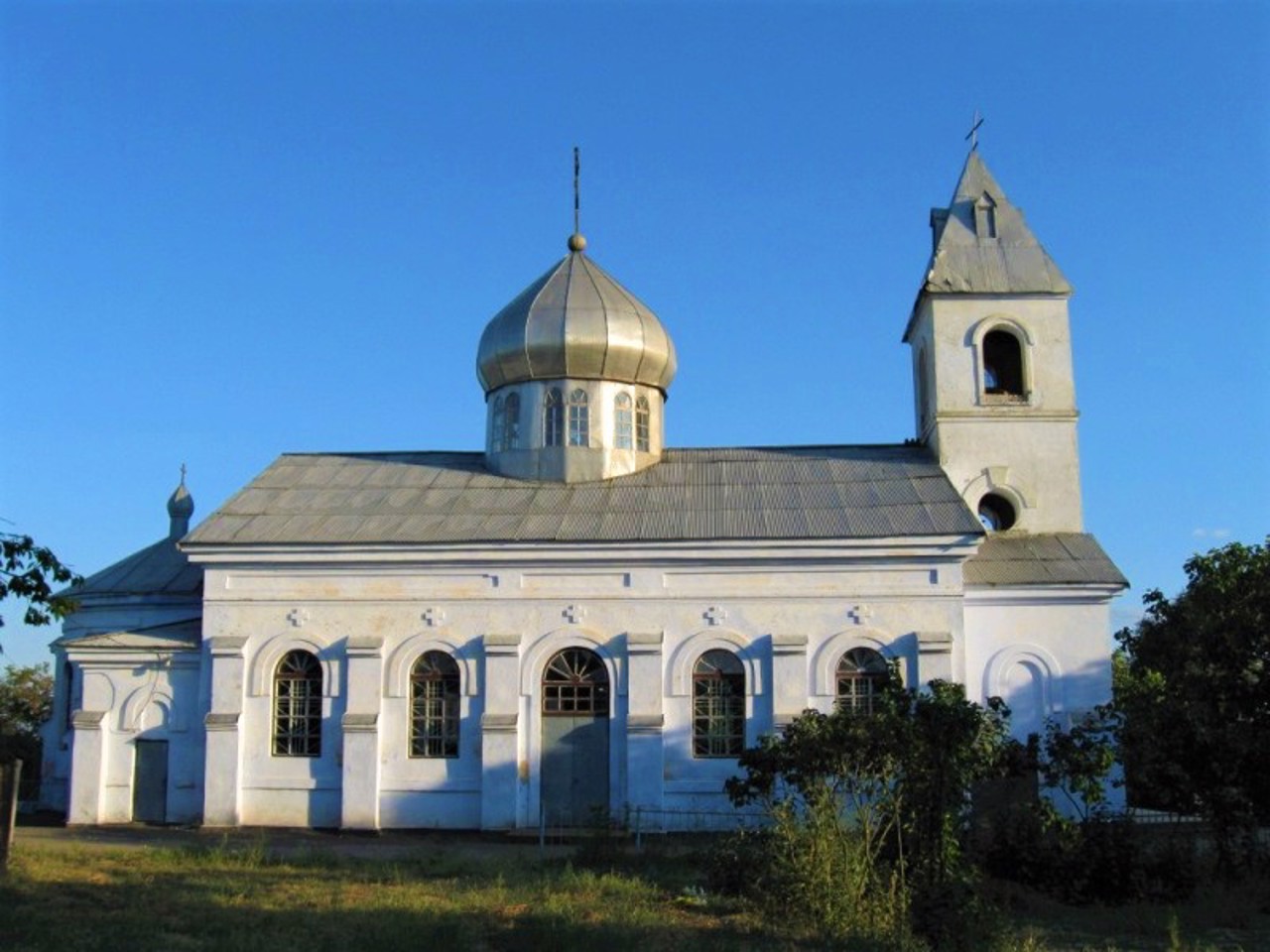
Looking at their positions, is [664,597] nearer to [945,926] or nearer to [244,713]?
[244,713]

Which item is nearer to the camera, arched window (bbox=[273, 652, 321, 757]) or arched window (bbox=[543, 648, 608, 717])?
arched window (bbox=[543, 648, 608, 717])

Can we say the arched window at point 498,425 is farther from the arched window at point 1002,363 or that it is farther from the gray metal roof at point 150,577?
the arched window at point 1002,363

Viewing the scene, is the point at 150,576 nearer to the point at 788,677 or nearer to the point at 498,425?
the point at 498,425

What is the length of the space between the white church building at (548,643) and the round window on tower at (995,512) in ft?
1.56

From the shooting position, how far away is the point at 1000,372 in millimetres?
26234

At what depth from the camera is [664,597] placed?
21922 millimetres

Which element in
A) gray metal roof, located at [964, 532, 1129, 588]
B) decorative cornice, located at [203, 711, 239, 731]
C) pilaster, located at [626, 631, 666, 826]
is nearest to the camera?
pilaster, located at [626, 631, 666, 826]

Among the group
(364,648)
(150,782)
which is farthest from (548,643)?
(150,782)

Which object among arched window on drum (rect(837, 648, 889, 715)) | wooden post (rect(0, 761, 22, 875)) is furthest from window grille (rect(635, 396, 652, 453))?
wooden post (rect(0, 761, 22, 875))

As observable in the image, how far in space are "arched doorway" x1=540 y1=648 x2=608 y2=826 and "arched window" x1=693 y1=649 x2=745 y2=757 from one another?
1.51 m

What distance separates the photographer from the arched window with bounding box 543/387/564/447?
975 inches

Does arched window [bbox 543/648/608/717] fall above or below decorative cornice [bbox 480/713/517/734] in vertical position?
above

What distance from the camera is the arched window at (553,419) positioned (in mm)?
24766

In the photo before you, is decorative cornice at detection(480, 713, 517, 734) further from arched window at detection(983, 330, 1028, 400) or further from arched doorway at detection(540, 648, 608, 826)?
arched window at detection(983, 330, 1028, 400)
